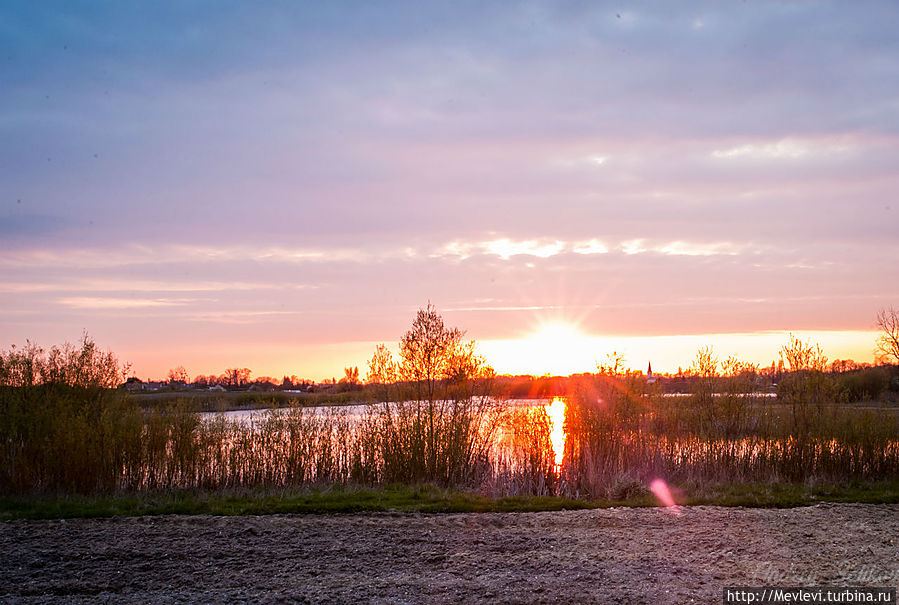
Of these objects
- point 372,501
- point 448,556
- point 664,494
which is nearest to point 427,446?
point 372,501

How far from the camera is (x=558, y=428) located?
582 inches

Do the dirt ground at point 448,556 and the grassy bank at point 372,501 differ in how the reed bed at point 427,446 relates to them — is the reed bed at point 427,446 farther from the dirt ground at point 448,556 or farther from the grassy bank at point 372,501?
the dirt ground at point 448,556

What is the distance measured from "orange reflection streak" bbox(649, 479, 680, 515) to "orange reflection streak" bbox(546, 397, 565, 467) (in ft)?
5.97

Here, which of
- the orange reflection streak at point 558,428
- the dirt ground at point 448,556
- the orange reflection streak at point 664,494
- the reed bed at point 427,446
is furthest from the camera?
the orange reflection streak at point 558,428

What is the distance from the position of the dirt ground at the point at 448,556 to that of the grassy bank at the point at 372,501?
565 millimetres

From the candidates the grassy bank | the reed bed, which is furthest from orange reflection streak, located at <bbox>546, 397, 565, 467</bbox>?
the grassy bank

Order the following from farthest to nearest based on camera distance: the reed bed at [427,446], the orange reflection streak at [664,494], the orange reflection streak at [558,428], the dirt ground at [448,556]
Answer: the orange reflection streak at [558,428] → the reed bed at [427,446] → the orange reflection streak at [664,494] → the dirt ground at [448,556]

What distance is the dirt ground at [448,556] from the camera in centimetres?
655

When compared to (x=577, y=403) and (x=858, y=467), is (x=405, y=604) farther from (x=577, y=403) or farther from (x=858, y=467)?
(x=858, y=467)

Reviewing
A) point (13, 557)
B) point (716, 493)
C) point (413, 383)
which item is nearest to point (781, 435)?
point (716, 493)

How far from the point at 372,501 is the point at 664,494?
5013 millimetres

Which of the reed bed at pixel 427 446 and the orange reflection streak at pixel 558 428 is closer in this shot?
the reed bed at pixel 427 446

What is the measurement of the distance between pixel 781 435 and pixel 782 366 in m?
1.88

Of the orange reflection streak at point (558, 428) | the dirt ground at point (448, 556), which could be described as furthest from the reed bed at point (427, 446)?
the dirt ground at point (448, 556)
